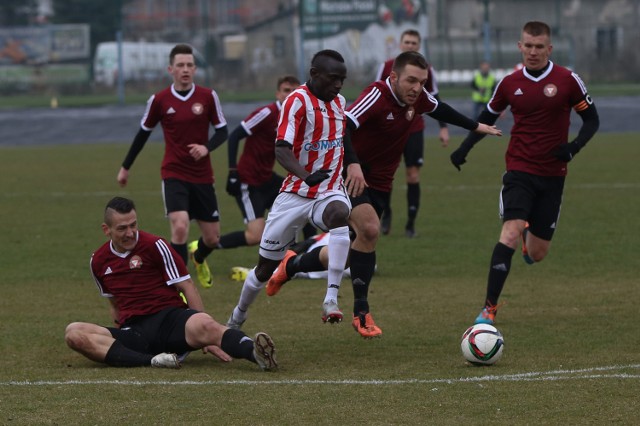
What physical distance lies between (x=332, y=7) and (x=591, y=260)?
33.8 m

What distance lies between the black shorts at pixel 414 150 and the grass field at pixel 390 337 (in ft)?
3.31

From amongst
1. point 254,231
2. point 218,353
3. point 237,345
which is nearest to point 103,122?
point 254,231

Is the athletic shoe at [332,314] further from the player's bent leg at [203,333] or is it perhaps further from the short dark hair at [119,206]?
the short dark hair at [119,206]

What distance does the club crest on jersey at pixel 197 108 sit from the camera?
11414 mm

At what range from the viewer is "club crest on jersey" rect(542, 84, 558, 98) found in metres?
9.12

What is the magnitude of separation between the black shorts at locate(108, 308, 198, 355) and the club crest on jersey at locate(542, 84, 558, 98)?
131 inches

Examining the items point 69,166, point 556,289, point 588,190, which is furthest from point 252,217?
point 69,166

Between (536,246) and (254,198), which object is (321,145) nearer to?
(536,246)

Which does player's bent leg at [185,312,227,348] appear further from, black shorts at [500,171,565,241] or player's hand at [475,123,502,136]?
player's hand at [475,123,502,136]

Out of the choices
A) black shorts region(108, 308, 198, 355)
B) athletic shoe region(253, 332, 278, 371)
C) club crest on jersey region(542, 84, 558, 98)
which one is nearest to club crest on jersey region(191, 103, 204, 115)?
club crest on jersey region(542, 84, 558, 98)

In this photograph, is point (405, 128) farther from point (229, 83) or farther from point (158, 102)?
point (229, 83)

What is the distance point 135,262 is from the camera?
26.1ft

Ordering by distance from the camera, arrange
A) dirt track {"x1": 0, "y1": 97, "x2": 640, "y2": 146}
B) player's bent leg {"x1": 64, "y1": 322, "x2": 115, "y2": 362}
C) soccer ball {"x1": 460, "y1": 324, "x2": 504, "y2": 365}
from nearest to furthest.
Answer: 1. soccer ball {"x1": 460, "y1": 324, "x2": 504, "y2": 365}
2. player's bent leg {"x1": 64, "y1": 322, "x2": 115, "y2": 362}
3. dirt track {"x1": 0, "y1": 97, "x2": 640, "y2": 146}

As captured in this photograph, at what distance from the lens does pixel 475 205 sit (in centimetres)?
1800
